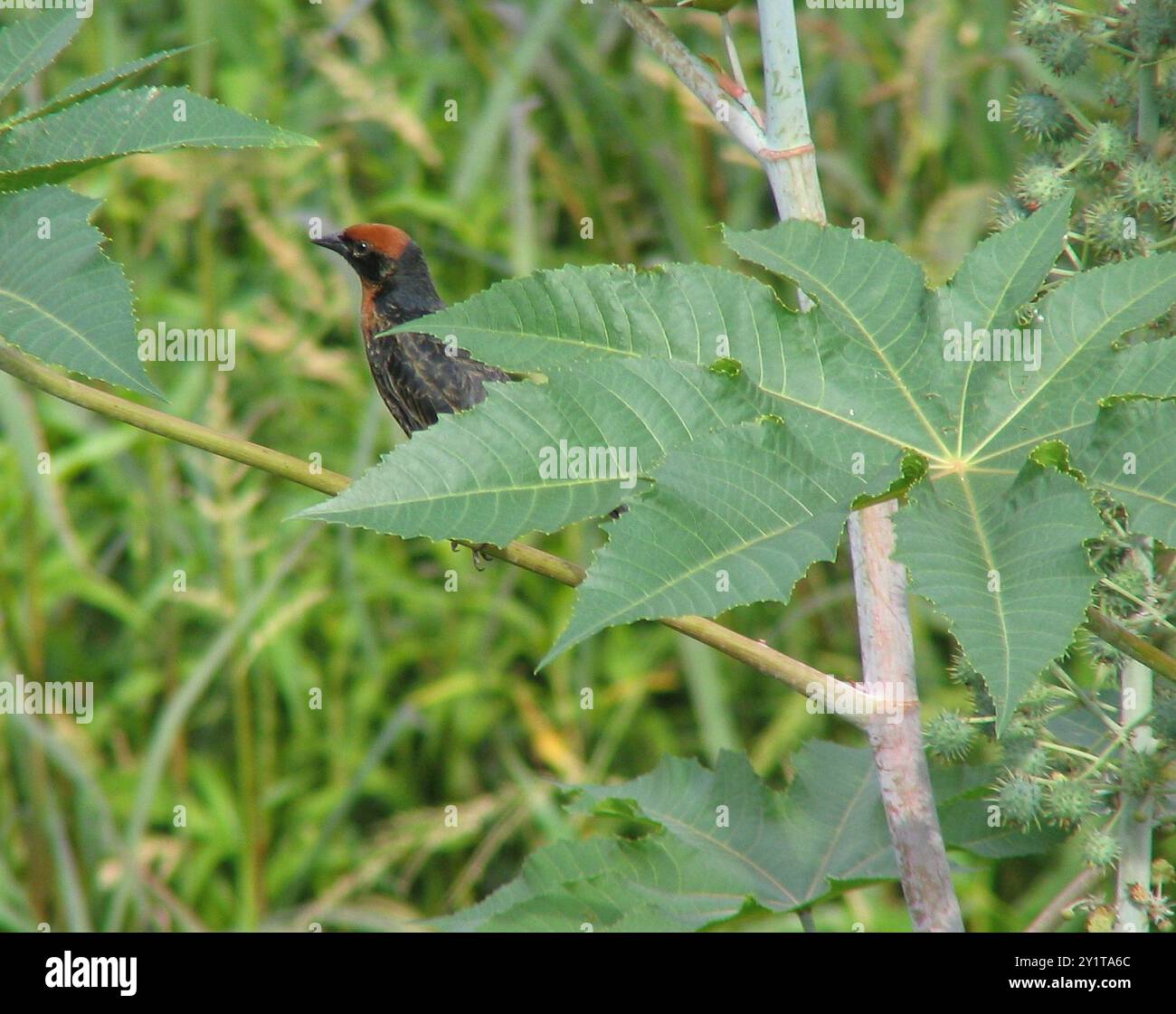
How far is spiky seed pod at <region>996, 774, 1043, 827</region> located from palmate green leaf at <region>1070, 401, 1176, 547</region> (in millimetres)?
315

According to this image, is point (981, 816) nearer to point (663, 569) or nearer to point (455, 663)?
point (663, 569)

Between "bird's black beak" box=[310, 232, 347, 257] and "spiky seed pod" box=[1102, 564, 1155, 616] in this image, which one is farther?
"bird's black beak" box=[310, 232, 347, 257]

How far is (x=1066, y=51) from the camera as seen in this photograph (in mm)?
1362

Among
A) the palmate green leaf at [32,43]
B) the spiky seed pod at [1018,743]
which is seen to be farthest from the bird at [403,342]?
the spiky seed pod at [1018,743]

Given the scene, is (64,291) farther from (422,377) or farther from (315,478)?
(422,377)

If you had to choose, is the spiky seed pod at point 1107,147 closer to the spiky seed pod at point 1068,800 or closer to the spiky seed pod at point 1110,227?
the spiky seed pod at point 1110,227

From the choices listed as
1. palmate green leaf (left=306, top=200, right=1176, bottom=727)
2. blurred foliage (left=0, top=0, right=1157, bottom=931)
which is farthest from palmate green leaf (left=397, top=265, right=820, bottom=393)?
blurred foliage (left=0, top=0, right=1157, bottom=931)

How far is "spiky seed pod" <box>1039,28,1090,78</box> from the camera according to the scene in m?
1.36

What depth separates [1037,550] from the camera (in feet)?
3.21

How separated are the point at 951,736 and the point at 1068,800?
0.14 m

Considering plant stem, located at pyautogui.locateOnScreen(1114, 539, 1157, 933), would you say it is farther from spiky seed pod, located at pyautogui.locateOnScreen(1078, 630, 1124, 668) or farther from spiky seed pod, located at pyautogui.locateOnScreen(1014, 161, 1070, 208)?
spiky seed pod, located at pyautogui.locateOnScreen(1014, 161, 1070, 208)

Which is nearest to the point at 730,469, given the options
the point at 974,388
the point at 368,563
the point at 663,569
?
the point at 663,569

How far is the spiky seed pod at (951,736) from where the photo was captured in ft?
4.28

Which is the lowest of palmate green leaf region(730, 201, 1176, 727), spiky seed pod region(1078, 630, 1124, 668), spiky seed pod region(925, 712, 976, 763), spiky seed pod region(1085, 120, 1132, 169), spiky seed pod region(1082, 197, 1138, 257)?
spiky seed pod region(925, 712, 976, 763)
